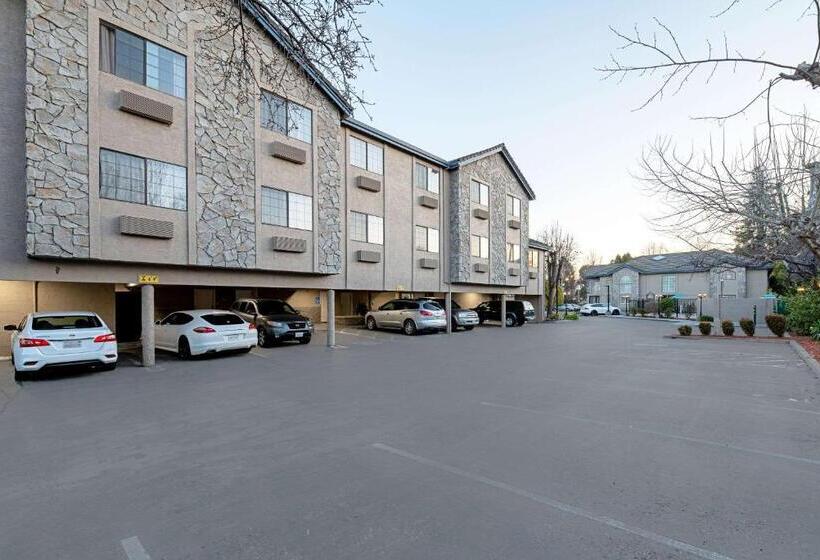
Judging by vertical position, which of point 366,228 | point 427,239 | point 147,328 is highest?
point 366,228

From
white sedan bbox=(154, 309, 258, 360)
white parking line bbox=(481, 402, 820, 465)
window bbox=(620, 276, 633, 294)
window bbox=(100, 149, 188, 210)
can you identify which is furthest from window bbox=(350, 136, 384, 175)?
window bbox=(620, 276, 633, 294)


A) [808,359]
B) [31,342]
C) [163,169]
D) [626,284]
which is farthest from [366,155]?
[626,284]

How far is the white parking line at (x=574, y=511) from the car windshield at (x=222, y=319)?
994cm

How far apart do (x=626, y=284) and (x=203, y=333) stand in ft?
188

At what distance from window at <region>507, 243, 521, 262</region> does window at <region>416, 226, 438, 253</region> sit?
284 inches

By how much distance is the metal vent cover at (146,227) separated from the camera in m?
11.0

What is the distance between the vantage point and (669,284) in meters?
53.4

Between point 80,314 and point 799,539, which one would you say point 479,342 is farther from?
point 799,539

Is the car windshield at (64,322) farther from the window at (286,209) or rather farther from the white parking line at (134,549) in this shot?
the white parking line at (134,549)

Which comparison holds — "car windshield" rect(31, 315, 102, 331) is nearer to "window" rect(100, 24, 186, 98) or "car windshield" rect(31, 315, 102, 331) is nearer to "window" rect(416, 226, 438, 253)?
"window" rect(100, 24, 186, 98)

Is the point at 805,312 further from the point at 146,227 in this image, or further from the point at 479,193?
the point at 146,227

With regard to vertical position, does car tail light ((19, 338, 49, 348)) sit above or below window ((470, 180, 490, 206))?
below

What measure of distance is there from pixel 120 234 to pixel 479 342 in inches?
511

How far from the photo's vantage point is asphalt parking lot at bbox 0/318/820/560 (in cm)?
326
